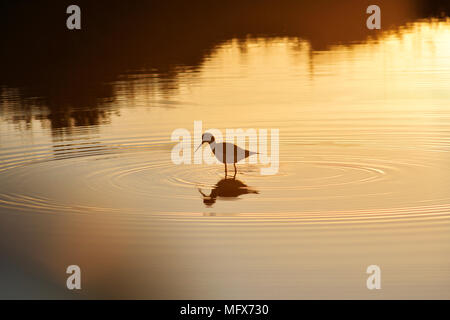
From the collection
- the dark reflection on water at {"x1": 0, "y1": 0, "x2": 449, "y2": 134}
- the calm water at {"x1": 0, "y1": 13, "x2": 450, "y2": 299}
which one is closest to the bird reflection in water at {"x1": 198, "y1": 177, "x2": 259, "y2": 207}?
the calm water at {"x1": 0, "y1": 13, "x2": 450, "y2": 299}

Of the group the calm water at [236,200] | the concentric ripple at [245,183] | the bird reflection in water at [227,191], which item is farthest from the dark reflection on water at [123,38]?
the bird reflection in water at [227,191]

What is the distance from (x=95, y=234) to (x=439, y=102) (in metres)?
11.5

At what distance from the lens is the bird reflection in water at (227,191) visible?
1149 centimetres

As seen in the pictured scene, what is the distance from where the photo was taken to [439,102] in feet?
63.2

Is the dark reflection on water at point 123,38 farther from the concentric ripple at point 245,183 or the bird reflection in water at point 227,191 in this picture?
the bird reflection in water at point 227,191

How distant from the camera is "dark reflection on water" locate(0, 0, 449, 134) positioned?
2328 cm

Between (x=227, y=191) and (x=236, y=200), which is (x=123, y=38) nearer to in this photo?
(x=227, y=191)

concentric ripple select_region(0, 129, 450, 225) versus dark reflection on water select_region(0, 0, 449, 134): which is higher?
dark reflection on water select_region(0, 0, 449, 134)

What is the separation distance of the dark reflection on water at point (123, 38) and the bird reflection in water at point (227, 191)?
6403 millimetres

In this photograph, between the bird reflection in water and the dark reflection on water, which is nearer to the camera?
the bird reflection in water

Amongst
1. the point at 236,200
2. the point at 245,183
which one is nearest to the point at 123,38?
the point at 245,183

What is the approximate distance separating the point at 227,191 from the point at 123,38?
28156mm

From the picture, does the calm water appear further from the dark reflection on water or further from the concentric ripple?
the dark reflection on water

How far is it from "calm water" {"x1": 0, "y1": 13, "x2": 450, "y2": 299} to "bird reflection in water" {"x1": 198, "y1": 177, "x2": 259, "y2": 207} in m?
0.07
